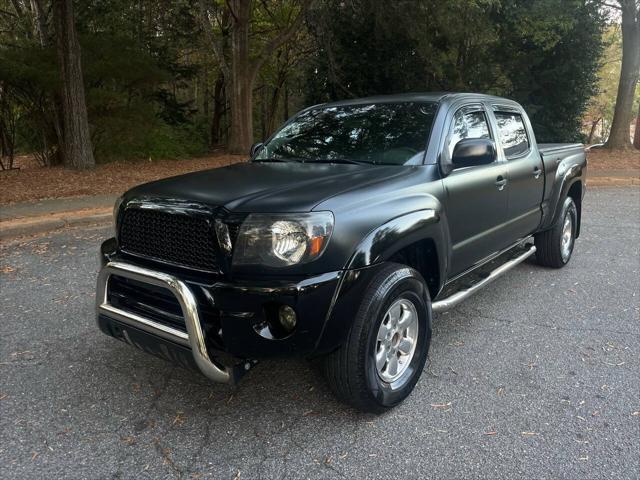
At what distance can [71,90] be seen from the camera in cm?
1135

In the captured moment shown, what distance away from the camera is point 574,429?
2766mm

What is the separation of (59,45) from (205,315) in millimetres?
11071

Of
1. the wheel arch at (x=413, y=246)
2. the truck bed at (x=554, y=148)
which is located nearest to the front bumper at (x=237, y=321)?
the wheel arch at (x=413, y=246)

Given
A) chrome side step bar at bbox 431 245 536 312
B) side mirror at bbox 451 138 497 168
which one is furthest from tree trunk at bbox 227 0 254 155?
side mirror at bbox 451 138 497 168

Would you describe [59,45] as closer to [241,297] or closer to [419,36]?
[419,36]

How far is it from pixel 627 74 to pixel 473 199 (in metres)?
17.0

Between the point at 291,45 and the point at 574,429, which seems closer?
the point at 574,429

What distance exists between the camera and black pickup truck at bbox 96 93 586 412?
2494 millimetres

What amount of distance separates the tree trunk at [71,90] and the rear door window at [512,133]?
9.89m

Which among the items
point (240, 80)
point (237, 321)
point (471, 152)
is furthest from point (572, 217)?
point (240, 80)

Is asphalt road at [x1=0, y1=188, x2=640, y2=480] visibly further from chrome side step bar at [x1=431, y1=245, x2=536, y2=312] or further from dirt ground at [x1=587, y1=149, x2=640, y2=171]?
dirt ground at [x1=587, y1=149, x2=640, y2=171]

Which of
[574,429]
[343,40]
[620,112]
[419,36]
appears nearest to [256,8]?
[343,40]

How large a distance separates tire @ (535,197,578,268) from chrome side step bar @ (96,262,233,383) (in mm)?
4149

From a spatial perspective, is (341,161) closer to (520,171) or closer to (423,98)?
(423,98)
